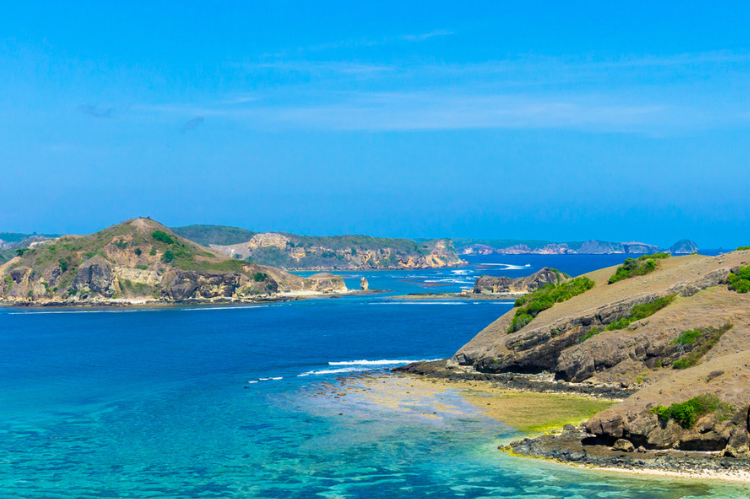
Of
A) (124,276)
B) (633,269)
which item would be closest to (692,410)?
(633,269)

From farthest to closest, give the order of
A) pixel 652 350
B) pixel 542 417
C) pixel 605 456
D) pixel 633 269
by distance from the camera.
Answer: pixel 633 269
pixel 652 350
pixel 542 417
pixel 605 456

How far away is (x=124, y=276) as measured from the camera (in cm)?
17850

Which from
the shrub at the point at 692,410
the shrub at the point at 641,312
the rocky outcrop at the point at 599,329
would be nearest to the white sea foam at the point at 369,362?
the rocky outcrop at the point at 599,329

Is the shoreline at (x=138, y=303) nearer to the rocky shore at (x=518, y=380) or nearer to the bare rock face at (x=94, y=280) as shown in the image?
the bare rock face at (x=94, y=280)

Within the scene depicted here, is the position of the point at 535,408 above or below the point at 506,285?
below

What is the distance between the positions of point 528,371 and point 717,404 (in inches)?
1021

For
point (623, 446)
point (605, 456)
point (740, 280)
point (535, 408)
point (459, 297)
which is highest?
point (740, 280)

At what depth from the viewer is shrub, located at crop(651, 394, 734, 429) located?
35.3 m

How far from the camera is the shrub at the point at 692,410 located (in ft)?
116

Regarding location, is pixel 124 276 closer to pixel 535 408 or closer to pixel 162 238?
pixel 162 238

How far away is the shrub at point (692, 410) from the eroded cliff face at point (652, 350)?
0.48 feet

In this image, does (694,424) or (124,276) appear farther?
(124,276)

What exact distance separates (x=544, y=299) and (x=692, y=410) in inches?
1355

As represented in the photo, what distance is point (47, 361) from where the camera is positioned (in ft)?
254
